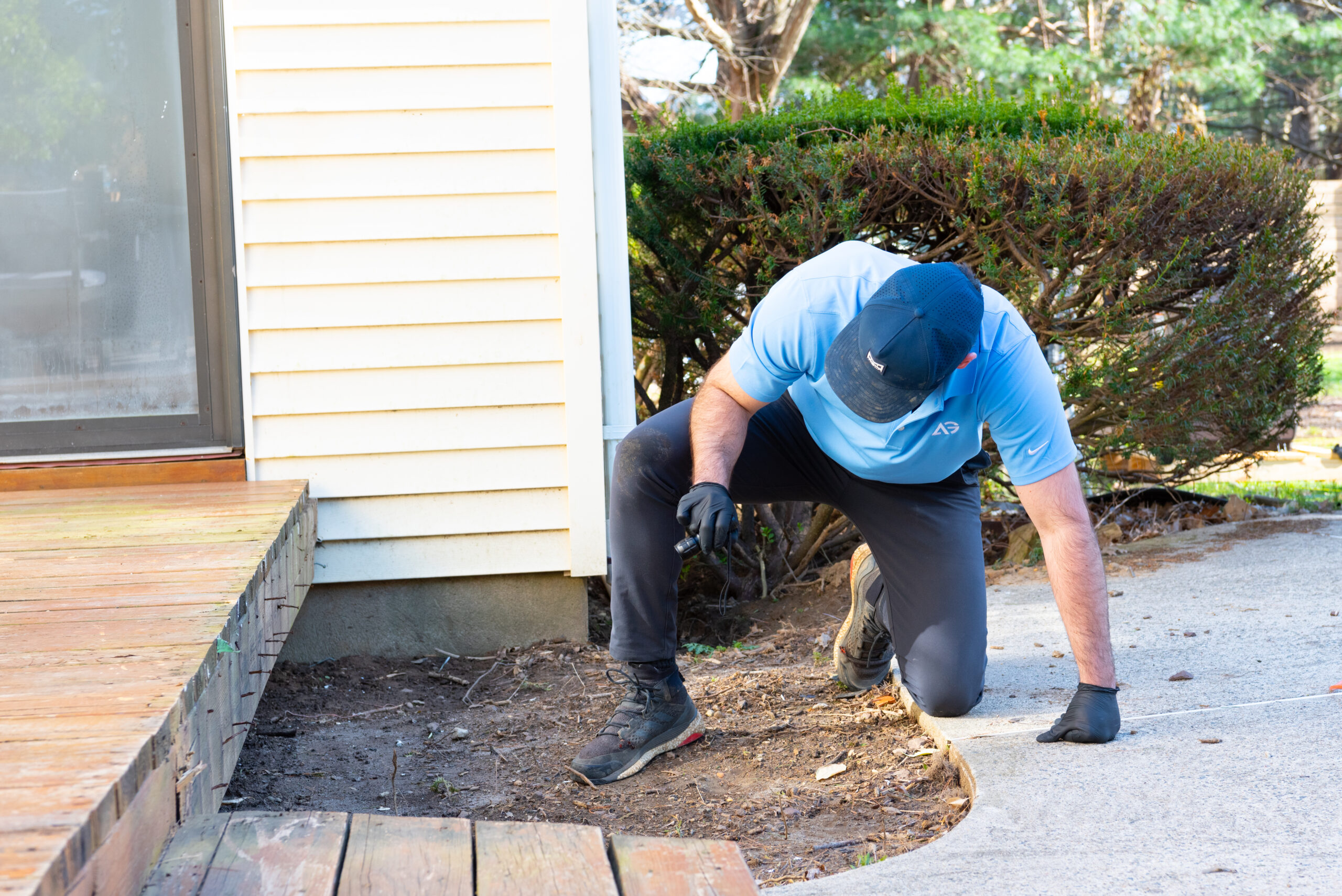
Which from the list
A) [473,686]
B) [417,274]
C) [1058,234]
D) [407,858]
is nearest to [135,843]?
[407,858]

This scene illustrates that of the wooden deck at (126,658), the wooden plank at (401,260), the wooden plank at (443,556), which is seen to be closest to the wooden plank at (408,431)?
the wooden deck at (126,658)

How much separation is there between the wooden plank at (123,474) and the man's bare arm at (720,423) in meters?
1.86

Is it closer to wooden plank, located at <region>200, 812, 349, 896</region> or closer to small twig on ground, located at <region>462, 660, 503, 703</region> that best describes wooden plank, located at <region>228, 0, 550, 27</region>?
small twig on ground, located at <region>462, 660, 503, 703</region>

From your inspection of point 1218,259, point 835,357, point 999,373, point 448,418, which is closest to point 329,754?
point 448,418

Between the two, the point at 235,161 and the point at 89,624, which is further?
the point at 235,161

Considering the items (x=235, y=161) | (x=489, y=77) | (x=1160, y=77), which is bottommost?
(x=235, y=161)

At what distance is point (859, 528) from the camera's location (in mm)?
3039

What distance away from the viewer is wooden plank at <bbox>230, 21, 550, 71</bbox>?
145 inches

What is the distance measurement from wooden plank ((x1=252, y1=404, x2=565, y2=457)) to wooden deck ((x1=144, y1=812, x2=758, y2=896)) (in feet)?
7.50

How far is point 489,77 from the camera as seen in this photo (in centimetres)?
375

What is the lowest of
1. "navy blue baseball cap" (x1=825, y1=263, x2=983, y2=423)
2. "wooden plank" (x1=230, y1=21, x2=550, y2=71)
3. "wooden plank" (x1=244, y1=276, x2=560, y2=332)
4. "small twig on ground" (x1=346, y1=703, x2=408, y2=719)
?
"small twig on ground" (x1=346, y1=703, x2=408, y2=719)

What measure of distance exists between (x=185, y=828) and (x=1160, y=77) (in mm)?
16519

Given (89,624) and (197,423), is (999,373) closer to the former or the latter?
(89,624)

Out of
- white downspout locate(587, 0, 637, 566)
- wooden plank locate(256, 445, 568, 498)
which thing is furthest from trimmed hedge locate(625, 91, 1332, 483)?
wooden plank locate(256, 445, 568, 498)
